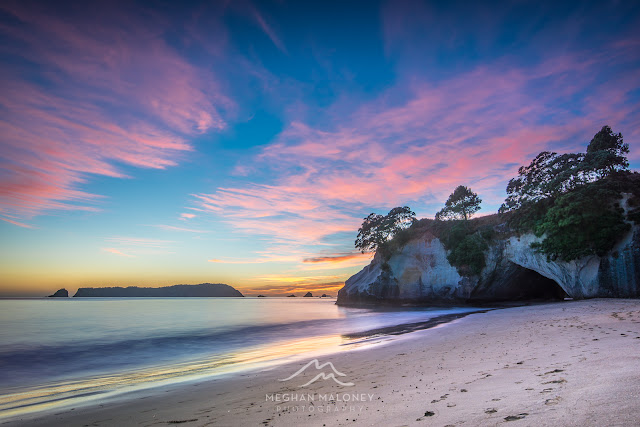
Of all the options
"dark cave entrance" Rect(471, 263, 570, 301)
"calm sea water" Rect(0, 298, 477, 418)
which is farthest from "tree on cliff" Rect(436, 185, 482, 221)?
"calm sea water" Rect(0, 298, 477, 418)

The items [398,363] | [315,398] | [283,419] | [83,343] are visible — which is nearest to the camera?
[283,419]

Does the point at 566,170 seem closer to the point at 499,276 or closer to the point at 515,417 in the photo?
the point at 499,276

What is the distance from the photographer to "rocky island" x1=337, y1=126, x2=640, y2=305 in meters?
21.0

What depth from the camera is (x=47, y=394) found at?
8.79 metres

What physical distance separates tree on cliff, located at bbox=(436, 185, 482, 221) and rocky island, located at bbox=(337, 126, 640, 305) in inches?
5.4

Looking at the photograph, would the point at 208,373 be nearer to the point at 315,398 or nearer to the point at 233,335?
the point at 315,398

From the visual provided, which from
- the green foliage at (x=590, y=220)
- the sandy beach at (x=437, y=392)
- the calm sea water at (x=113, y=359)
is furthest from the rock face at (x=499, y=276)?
the calm sea water at (x=113, y=359)

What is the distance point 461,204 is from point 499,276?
469 inches

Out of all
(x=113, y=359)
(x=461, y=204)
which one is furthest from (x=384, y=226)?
(x=113, y=359)

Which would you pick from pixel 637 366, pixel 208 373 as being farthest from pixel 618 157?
pixel 208 373

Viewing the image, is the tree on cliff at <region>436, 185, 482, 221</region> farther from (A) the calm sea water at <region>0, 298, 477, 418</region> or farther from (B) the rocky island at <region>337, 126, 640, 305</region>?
(A) the calm sea water at <region>0, 298, 477, 418</region>

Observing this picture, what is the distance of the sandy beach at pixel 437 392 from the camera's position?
3.24 m

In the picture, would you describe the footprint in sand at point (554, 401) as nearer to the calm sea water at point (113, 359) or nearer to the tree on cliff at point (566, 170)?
the calm sea water at point (113, 359)

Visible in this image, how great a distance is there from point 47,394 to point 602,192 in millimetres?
30931
